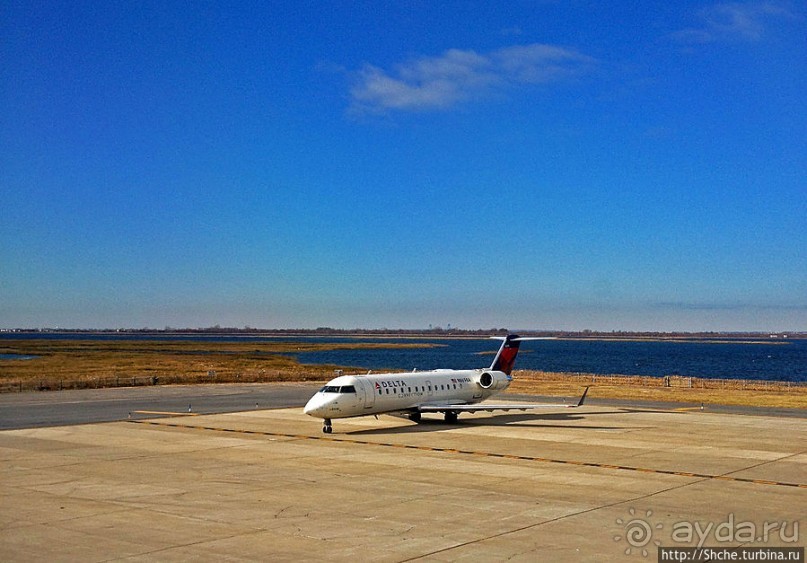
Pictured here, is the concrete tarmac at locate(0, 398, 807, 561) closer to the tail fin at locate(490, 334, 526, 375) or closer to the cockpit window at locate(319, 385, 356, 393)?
the cockpit window at locate(319, 385, 356, 393)

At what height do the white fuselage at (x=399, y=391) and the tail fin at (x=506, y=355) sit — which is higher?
the tail fin at (x=506, y=355)

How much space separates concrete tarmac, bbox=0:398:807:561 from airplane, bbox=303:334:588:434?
1.22 meters

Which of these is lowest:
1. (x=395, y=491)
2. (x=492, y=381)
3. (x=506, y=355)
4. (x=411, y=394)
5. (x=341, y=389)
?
(x=395, y=491)

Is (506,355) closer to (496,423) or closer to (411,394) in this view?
(496,423)

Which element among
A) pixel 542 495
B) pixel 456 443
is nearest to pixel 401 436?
pixel 456 443

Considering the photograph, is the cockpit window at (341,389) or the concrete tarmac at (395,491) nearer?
the concrete tarmac at (395,491)

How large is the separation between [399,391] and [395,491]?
17026 mm

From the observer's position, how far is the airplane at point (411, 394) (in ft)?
124

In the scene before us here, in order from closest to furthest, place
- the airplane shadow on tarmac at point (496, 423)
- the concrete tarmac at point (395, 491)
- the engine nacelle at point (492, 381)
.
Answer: the concrete tarmac at point (395, 491)
the airplane shadow on tarmac at point (496, 423)
the engine nacelle at point (492, 381)

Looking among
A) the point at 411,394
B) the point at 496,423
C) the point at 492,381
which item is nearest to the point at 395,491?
the point at 411,394

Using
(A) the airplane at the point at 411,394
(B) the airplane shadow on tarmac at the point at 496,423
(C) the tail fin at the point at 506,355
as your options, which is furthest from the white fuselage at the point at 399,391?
(C) the tail fin at the point at 506,355

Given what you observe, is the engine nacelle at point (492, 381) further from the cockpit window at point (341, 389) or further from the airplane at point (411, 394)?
the cockpit window at point (341, 389)

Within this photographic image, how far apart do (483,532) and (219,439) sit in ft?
67.2

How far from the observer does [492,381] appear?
1818 inches
